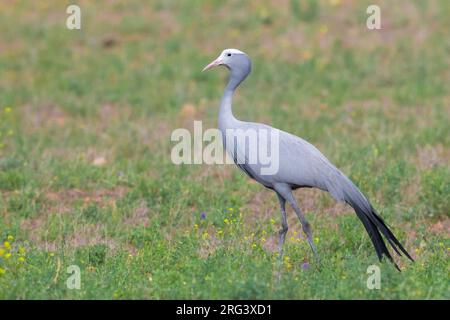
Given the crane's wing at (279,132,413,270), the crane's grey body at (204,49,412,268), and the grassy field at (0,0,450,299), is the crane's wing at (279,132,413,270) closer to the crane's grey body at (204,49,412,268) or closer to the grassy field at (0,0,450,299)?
the crane's grey body at (204,49,412,268)

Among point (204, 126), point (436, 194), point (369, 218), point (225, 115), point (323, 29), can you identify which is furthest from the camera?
point (323, 29)

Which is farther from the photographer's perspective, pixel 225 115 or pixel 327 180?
pixel 225 115

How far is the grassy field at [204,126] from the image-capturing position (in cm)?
667

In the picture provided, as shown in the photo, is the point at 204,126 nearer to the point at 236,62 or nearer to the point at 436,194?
the point at 436,194

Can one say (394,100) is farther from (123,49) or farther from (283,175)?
(283,175)

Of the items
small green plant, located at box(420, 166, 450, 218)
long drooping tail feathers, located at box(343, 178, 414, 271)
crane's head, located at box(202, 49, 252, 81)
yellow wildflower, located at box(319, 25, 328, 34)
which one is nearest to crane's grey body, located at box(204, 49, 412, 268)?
long drooping tail feathers, located at box(343, 178, 414, 271)

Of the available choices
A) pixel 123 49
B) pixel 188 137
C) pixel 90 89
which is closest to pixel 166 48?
pixel 123 49

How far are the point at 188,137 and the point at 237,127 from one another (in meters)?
3.74

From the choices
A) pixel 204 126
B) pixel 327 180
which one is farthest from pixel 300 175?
pixel 204 126

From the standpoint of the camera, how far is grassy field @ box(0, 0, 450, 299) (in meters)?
6.67

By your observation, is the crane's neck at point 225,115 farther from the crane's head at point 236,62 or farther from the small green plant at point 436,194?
the small green plant at point 436,194

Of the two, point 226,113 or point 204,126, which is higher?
point 226,113

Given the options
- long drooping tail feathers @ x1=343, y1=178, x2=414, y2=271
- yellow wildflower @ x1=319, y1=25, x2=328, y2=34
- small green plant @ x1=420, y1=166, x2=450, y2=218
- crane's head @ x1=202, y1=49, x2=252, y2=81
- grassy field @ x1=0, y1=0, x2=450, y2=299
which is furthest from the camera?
yellow wildflower @ x1=319, y1=25, x2=328, y2=34

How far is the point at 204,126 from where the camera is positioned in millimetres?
11797
